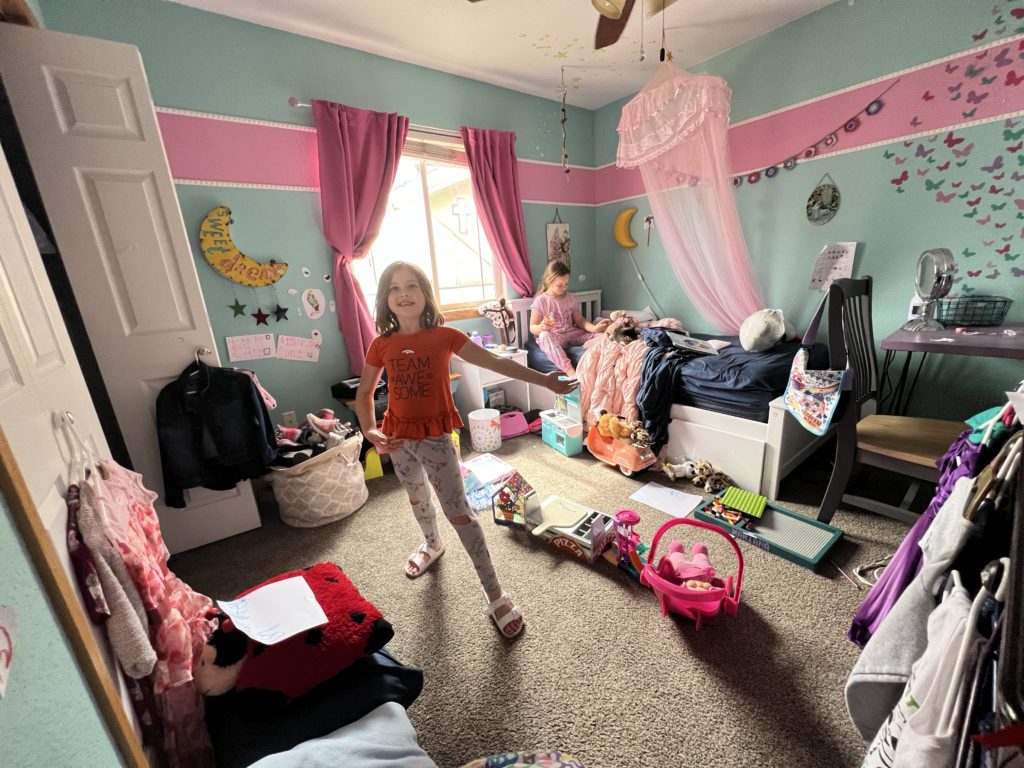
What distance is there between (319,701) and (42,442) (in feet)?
2.59

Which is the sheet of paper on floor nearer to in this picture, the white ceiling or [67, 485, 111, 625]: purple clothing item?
[67, 485, 111, 625]: purple clothing item

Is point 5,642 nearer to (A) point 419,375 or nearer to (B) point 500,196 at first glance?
(A) point 419,375

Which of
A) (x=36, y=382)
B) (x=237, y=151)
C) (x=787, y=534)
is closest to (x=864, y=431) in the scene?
(x=787, y=534)

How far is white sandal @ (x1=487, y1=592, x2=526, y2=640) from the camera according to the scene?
1533mm

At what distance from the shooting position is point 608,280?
14.0 ft

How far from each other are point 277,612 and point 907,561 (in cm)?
158

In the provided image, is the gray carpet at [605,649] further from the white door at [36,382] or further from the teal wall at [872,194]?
the teal wall at [872,194]

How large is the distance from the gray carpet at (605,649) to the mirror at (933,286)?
3.40 feet

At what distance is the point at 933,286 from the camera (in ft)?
7.13

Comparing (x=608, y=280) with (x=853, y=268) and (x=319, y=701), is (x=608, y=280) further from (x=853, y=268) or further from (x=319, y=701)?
(x=319, y=701)

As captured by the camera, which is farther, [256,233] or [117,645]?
[256,233]

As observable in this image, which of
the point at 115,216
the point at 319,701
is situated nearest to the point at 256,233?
the point at 115,216

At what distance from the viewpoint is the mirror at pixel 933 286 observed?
2.13 metres

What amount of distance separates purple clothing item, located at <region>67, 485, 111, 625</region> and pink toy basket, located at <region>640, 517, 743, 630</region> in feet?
4.97
